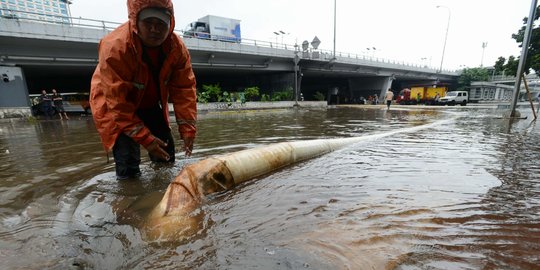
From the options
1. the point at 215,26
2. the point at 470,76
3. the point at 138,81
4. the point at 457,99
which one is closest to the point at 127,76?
the point at 138,81

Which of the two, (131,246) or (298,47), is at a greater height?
(298,47)

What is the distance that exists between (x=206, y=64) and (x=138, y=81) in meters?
21.9

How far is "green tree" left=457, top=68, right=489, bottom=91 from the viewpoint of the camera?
185 ft

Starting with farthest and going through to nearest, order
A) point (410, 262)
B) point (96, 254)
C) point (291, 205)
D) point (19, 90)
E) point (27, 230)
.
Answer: point (19, 90)
point (291, 205)
point (27, 230)
point (96, 254)
point (410, 262)

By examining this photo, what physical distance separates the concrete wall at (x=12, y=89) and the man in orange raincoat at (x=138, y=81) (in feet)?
60.6

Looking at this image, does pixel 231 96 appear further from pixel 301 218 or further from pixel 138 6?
pixel 301 218

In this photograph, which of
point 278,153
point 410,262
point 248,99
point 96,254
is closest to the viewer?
point 410,262

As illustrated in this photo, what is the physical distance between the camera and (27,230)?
1820mm

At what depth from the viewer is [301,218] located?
1987mm

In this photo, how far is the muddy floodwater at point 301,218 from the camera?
147 centimetres

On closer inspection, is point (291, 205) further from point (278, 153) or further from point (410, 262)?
point (278, 153)

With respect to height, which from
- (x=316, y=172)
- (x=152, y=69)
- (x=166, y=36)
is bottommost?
(x=316, y=172)

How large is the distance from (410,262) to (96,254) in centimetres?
175

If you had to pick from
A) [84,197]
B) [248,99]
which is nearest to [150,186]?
[84,197]
